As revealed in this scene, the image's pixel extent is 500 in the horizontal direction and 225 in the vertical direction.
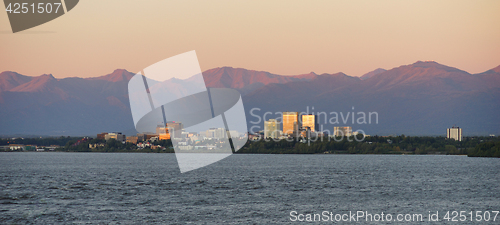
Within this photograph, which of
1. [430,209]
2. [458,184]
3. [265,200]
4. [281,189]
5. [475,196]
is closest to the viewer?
[430,209]

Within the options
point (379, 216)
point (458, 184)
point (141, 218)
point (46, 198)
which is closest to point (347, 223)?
point (379, 216)

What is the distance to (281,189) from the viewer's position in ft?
191

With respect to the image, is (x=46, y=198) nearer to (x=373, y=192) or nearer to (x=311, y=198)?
(x=311, y=198)

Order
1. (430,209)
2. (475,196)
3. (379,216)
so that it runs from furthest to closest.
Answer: (475,196), (430,209), (379,216)

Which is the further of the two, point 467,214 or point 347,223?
point 467,214

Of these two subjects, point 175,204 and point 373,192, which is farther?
point 373,192

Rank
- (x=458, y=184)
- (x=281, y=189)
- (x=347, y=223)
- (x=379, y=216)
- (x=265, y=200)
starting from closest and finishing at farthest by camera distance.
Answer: (x=347, y=223) → (x=379, y=216) → (x=265, y=200) → (x=281, y=189) → (x=458, y=184)

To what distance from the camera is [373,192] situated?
57.3 meters

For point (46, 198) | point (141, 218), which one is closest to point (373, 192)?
point (141, 218)

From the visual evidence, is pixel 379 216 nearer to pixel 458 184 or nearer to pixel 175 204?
pixel 175 204

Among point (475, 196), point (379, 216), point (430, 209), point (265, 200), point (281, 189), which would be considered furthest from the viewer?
point (281, 189)

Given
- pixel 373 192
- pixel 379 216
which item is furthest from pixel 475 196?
pixel 379 216

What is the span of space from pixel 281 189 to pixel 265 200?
32.6 feet

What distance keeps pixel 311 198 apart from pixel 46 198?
24.4m
